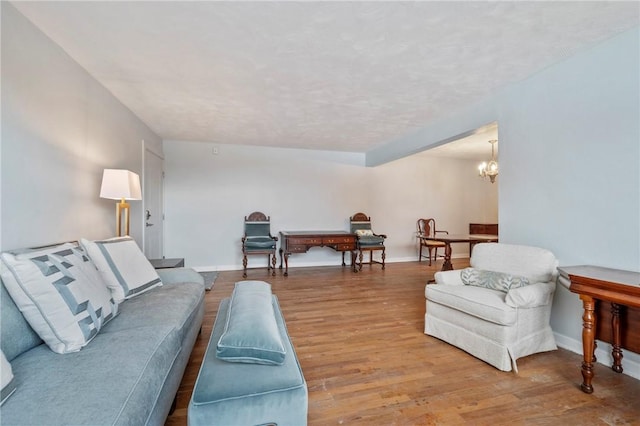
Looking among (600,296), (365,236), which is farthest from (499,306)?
(365,236)

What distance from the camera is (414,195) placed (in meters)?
6.53

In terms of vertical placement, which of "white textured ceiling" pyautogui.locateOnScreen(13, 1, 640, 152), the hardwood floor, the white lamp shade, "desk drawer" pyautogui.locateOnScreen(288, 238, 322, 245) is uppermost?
"white textured ceiling" pyautogui.locateOnScreen(13, 1, 640, 152)

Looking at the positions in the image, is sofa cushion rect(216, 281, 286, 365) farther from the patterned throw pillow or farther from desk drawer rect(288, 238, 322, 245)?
desk drawer rect(288, 238, 322, 245)

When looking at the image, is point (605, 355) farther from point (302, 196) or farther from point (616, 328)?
point (302, 196)

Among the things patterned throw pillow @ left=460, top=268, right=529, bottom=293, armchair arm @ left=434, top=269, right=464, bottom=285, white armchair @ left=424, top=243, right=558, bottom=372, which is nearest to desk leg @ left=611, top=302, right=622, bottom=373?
white armchair @ left=424, top=243, right=558, bottom=372

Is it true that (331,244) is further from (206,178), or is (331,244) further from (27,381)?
(27,381)

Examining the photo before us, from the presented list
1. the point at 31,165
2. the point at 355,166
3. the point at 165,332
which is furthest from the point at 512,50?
the point at 355,166

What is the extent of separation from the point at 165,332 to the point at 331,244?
12.6 feet

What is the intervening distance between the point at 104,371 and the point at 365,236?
184 inches

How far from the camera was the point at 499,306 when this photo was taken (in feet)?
6.63

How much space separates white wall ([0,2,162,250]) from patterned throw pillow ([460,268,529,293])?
10.7 ft

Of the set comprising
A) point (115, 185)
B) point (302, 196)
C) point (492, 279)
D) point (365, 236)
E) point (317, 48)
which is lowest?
point (492, 279)

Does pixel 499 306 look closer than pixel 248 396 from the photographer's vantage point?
No

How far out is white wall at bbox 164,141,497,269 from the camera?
17.0 ft
